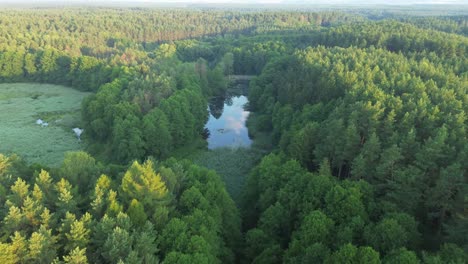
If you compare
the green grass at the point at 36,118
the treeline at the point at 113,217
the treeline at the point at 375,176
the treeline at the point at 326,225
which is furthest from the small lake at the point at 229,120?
the treeline at the point at 113,217

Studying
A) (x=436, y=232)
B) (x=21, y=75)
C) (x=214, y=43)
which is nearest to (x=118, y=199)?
(x=436, y=232)

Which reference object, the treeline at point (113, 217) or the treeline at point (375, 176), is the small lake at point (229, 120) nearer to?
the treeline at point (375, 176)

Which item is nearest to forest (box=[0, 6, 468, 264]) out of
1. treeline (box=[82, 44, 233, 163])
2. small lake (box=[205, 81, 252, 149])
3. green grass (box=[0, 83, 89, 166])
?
treeline (box=[82, 44, 233, 163])

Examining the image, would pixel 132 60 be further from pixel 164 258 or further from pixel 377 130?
pixel 164 258

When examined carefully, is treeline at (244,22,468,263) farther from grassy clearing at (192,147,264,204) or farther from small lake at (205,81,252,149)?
small lake at (205,81,252,149)

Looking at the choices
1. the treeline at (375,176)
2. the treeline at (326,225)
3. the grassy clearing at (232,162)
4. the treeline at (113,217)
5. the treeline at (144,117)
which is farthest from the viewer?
the treeline at (144,117)

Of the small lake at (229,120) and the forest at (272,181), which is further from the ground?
the forest at (272,181)
